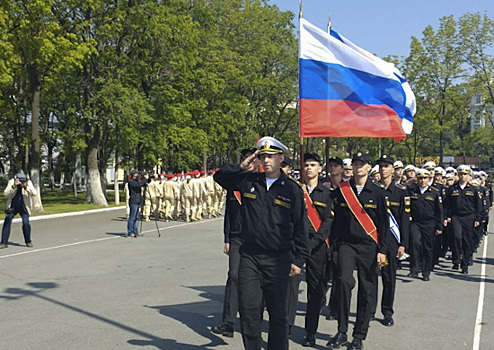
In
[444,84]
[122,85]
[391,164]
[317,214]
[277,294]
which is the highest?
[444,84]

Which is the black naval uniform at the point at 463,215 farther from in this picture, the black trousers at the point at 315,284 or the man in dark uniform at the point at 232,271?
the man in dark uniform at the point at 232,271

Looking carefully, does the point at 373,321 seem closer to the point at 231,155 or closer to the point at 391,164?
the point at 391,164

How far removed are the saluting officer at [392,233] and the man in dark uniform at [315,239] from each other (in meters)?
0.73

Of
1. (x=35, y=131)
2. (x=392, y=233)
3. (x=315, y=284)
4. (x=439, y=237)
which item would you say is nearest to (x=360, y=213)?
(x=315, y=284)

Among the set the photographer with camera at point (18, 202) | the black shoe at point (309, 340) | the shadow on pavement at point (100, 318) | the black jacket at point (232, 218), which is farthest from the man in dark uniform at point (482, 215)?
the photographer with camera at point (18, 202)

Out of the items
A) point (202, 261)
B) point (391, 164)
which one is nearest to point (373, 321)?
point (391, 164)

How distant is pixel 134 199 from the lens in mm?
17719

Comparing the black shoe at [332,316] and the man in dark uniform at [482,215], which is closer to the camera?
the black shoe at [332,316]

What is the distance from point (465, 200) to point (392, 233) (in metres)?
4.38

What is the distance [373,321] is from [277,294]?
2978 mm

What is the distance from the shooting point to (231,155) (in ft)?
175

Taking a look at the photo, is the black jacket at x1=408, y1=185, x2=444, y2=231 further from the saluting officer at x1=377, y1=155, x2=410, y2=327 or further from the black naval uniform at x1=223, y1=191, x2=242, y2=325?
the black naval uniform at x1=223, y1=191, x2=242, y2=325

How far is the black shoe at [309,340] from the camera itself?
6633 mm

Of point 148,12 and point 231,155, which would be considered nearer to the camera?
point 148,12
